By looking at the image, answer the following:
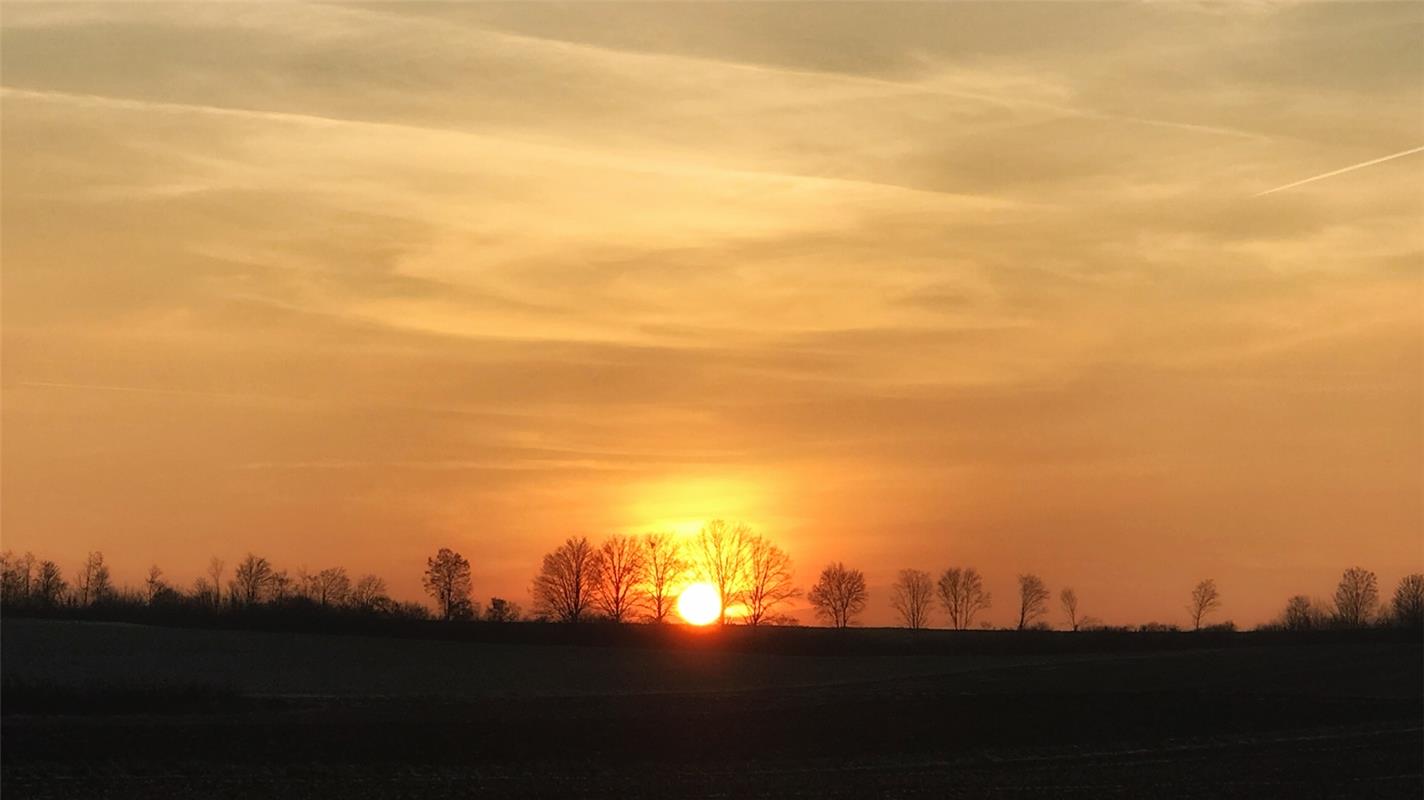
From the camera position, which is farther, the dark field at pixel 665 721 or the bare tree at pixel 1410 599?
the bare tree at pixel 1410 599

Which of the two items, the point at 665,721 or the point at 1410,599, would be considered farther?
the point at 1410,599

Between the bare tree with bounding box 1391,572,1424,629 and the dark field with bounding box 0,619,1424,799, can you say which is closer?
the dark field with bounding box 0,619,1424,799

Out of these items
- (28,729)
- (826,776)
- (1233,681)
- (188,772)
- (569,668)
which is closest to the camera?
(188,772)

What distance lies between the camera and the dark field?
38.8 metres

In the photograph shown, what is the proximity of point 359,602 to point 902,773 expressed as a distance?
264 feet

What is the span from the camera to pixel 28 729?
44.0 metres

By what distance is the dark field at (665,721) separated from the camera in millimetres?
38844

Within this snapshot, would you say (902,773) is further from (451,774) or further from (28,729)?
(28,729)

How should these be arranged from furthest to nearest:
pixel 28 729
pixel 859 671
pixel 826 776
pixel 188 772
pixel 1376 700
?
1. pixel 859 671
2. pixel 1376 700
3. pixel 28 729
4. pixel 826 776
5. pixel 188 772

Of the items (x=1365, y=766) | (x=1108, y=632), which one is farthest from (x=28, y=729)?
(x=1108, y=632)

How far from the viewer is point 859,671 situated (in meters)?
88.9

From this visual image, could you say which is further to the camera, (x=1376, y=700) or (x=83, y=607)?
(x=83, y=607)

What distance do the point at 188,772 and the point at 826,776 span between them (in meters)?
16.0

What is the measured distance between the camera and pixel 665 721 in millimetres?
50969
